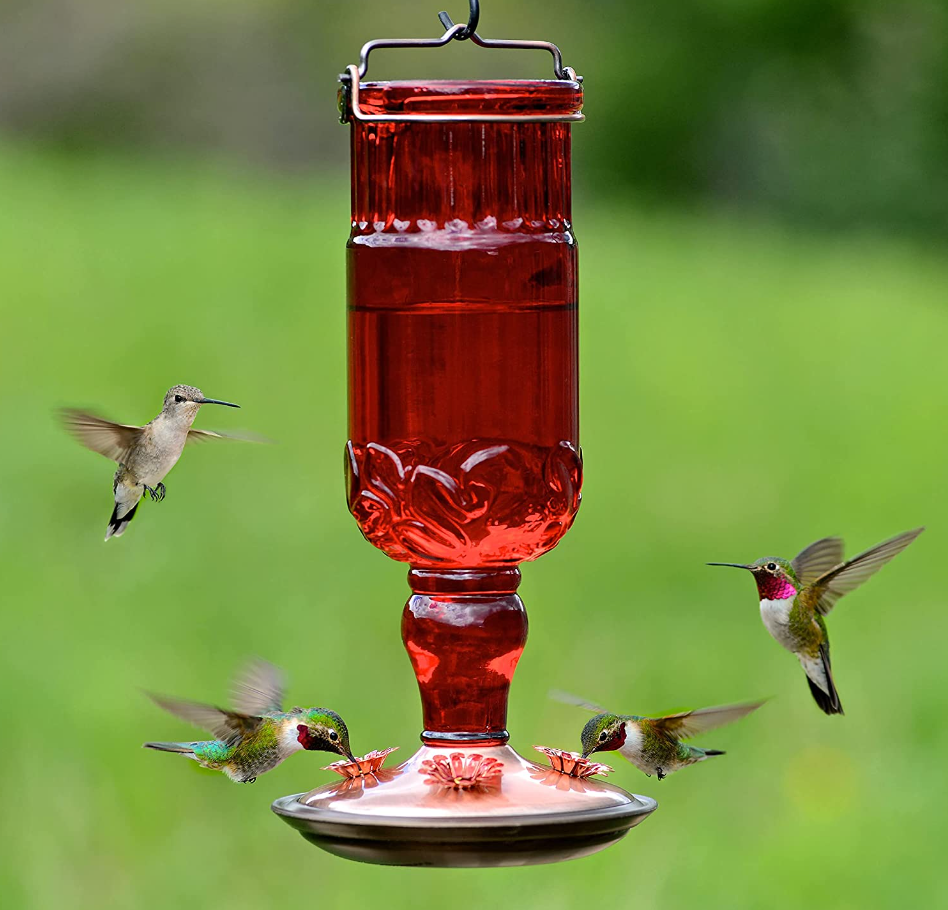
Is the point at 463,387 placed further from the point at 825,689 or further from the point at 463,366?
the point at 825,689

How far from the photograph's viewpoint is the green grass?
31.6ft

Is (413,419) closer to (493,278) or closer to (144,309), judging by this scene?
(493,278)

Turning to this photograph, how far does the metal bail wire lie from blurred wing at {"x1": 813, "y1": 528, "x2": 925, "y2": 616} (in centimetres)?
121

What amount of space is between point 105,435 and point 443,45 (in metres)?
1.56

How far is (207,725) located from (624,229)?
15.4m

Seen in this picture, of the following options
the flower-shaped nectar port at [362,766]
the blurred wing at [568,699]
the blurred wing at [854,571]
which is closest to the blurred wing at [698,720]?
the blurred wing at [568,699]

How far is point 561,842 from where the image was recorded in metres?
2.88

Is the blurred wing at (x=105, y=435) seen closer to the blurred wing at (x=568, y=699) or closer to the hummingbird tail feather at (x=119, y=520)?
the hummingbird tail feather at (x=119, y=520)

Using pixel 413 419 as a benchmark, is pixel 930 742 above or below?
below

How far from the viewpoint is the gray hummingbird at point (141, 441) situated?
12.4ft

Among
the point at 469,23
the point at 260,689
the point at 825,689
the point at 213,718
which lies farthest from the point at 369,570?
the point at 469,23

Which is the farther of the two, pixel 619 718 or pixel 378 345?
pixel 619 718

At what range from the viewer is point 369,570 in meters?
11.4

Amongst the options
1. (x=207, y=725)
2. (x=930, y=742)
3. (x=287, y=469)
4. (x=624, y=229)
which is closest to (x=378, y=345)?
(x=207, y=725)
